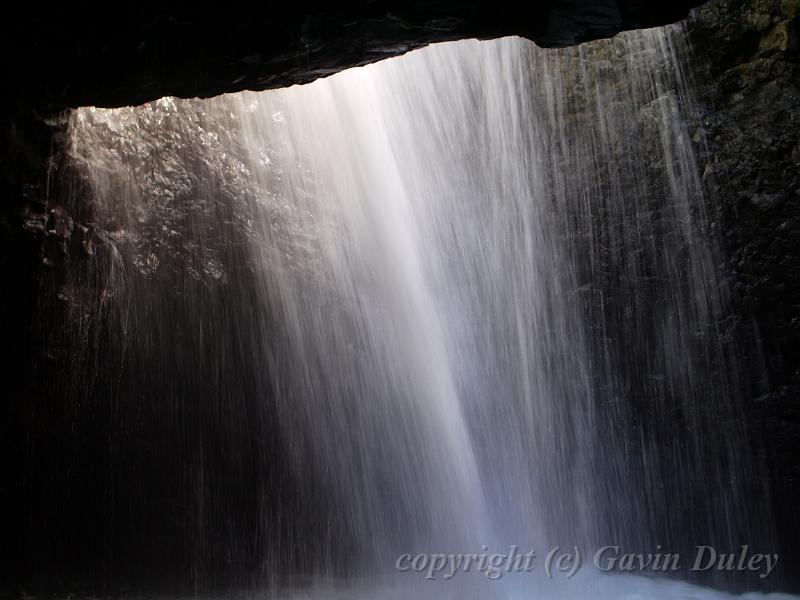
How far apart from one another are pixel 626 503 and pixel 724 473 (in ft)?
5.13

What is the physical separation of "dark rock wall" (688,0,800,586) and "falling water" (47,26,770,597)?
37 cm

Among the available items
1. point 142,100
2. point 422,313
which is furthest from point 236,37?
point 422,313

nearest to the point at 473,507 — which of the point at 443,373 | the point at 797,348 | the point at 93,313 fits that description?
the point at 443,373

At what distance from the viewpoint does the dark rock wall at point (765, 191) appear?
28.3ft

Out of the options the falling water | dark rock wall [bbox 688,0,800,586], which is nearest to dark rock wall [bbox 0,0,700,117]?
the falling water

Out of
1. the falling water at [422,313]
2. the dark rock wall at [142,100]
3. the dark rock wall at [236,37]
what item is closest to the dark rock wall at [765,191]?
the dark rock wall at [142,100]

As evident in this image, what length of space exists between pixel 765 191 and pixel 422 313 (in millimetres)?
5603

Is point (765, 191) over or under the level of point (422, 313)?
over

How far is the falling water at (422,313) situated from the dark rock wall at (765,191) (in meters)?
0.37

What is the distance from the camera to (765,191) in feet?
29.2

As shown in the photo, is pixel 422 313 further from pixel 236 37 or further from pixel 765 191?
pixel 236 37

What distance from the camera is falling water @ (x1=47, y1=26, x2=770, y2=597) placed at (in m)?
7.06

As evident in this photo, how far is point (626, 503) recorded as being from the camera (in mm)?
9797

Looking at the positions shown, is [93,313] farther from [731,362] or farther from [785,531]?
[785,531]
